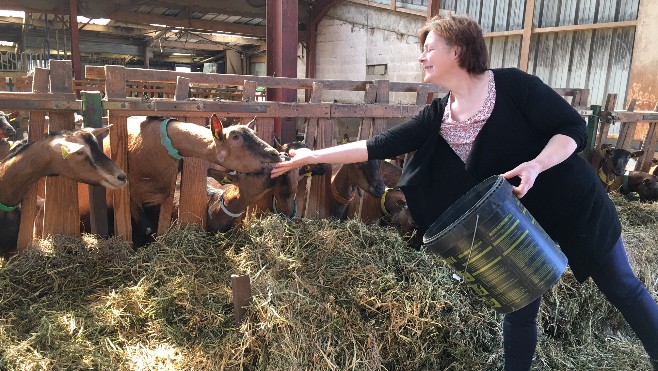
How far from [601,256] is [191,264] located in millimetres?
2666

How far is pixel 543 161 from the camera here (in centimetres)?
228

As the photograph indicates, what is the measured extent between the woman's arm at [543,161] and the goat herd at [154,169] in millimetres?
2171

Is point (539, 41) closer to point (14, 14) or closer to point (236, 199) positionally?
point (236, 199)

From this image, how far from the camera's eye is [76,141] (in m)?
3.59

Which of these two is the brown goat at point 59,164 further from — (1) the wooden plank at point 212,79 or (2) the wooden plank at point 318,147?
(2) the wooden plank at point 318,147

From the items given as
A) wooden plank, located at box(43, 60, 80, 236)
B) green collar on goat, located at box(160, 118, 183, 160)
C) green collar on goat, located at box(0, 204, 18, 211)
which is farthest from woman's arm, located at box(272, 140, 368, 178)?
green collar on goat, located at box(0, 204, 18, 211)

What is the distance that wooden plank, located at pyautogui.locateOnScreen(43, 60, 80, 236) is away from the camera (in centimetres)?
382

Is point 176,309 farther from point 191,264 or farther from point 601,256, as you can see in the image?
point 601,256

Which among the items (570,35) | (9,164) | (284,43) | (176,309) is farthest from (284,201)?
(570,35)

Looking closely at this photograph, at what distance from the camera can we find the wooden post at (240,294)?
2885mm

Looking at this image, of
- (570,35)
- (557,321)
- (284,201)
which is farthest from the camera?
(570,35)

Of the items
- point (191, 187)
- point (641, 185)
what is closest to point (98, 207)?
point (191, 187)

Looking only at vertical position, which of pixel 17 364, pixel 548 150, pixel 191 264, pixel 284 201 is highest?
pixel 548 150

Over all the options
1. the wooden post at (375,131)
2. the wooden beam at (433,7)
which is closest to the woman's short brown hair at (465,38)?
the wooden post at (375,131)
